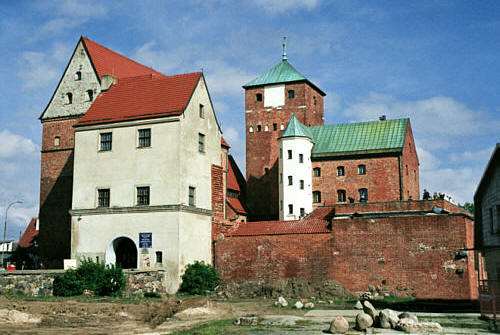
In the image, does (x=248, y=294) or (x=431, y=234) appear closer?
(x=431, y=234)

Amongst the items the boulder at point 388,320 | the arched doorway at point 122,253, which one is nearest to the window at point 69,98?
the arched doorway at point 122,253

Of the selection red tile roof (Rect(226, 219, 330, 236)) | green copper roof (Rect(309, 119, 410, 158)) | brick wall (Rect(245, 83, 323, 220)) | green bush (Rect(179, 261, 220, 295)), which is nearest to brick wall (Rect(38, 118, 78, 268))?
green bush (Rect(179, 261, 220, 295))

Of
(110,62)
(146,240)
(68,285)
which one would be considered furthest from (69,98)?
(68,285)

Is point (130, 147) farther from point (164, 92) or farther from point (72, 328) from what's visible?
point (72, 328)

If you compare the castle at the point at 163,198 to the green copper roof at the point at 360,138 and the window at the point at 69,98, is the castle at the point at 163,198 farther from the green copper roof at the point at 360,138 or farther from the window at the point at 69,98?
the green copper roof at the point at 360,138

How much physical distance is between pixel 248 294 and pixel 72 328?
15955 mm

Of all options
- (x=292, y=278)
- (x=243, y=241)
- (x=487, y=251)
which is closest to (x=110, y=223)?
(x=243, y=241)

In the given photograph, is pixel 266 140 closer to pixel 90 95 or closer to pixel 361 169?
pixel 361 169

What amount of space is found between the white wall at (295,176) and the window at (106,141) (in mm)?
16991

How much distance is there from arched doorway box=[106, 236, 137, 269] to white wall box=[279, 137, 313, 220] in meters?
15.6

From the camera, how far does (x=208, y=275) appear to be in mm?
36438

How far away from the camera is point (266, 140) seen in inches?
2286

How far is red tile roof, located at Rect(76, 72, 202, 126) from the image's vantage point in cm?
3772

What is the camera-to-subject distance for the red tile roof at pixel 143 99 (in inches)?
1485
